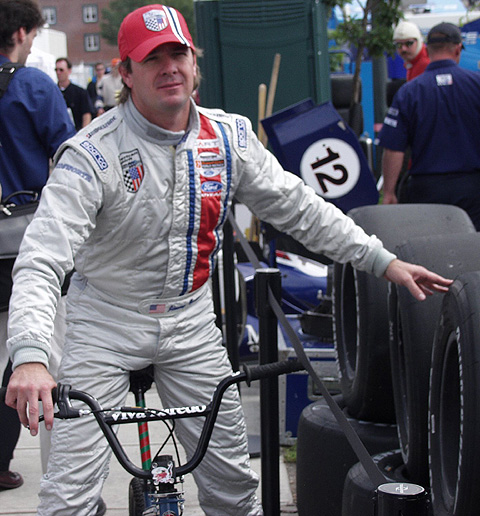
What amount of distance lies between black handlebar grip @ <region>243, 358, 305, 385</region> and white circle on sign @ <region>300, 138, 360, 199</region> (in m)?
3.13

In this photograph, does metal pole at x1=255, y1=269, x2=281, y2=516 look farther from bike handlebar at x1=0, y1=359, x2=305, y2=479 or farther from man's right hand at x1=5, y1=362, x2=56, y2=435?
man's right hand at x1=5, y1=362, x2=56, y2=435

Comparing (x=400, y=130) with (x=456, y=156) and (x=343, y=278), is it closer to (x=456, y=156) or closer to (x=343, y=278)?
(x=456, y=156)

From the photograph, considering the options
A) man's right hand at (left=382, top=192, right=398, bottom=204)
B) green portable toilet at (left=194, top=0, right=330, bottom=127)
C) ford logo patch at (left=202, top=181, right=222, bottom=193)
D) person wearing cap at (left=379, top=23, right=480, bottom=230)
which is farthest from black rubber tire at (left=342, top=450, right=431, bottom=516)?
green portable toilet at (left=194, top=0, right=330, bottom=127)

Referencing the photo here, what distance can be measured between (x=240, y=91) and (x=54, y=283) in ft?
23.3

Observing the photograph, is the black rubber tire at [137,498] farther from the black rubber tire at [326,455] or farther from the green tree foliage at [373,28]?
the green tree foliage at [373,28]

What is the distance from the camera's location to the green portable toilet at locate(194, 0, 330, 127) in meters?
9.15

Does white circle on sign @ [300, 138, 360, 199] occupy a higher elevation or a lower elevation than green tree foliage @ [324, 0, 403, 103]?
lower

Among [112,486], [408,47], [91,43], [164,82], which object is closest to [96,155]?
[164,82]

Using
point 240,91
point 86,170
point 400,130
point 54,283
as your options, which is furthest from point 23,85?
point 240,91

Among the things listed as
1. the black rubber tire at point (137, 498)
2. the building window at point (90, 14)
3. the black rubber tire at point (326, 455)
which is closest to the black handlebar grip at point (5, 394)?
the black rubber tire at point (137, 498)

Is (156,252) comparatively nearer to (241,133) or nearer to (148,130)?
(148,130)

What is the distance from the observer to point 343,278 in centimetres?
410

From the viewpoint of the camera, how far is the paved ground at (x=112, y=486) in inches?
151

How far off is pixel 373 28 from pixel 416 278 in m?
8.51
